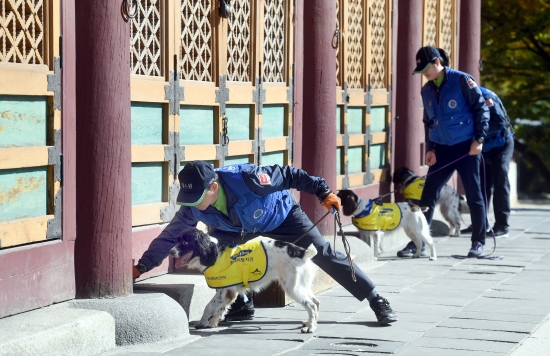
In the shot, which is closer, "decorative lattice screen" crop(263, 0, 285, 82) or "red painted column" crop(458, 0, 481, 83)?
"decorative lattice screen" crop(263, 0, 285, 82)

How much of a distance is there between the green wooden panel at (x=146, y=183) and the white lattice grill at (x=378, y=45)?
5013 millimetres

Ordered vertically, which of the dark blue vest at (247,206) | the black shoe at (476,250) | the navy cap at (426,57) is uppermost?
the navy cap at (426,57)

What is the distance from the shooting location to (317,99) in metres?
9.16

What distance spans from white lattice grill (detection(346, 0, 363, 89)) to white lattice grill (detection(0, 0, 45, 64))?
5.56 meters

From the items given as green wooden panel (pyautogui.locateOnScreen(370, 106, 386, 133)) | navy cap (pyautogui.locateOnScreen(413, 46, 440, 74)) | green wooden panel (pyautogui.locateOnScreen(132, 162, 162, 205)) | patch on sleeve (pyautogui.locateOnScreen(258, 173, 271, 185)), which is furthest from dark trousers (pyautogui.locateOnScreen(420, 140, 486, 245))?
patch on sleeve (pyautogui.locateOnScreen(258, 173, 271, 185))

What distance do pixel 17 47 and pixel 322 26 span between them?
4.00 m

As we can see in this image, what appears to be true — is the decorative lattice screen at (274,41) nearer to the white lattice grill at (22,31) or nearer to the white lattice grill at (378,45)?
the white lattice grill at (378,45)

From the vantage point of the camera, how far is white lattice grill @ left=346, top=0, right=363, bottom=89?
11.0 metres

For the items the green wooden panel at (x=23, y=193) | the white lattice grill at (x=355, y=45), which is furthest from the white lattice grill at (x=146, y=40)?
the white lattice grill at (x=355, y=45)

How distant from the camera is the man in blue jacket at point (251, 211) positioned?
593 cm

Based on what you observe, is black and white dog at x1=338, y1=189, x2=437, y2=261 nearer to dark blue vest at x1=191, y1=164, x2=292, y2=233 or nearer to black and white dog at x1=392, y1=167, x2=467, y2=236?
black and white dog at x1=392, y1=167, x2=467, y2=236

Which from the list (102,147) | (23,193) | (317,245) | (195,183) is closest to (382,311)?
(317,245)

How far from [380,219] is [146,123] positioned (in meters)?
3.28

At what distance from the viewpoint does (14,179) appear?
18.6ft
